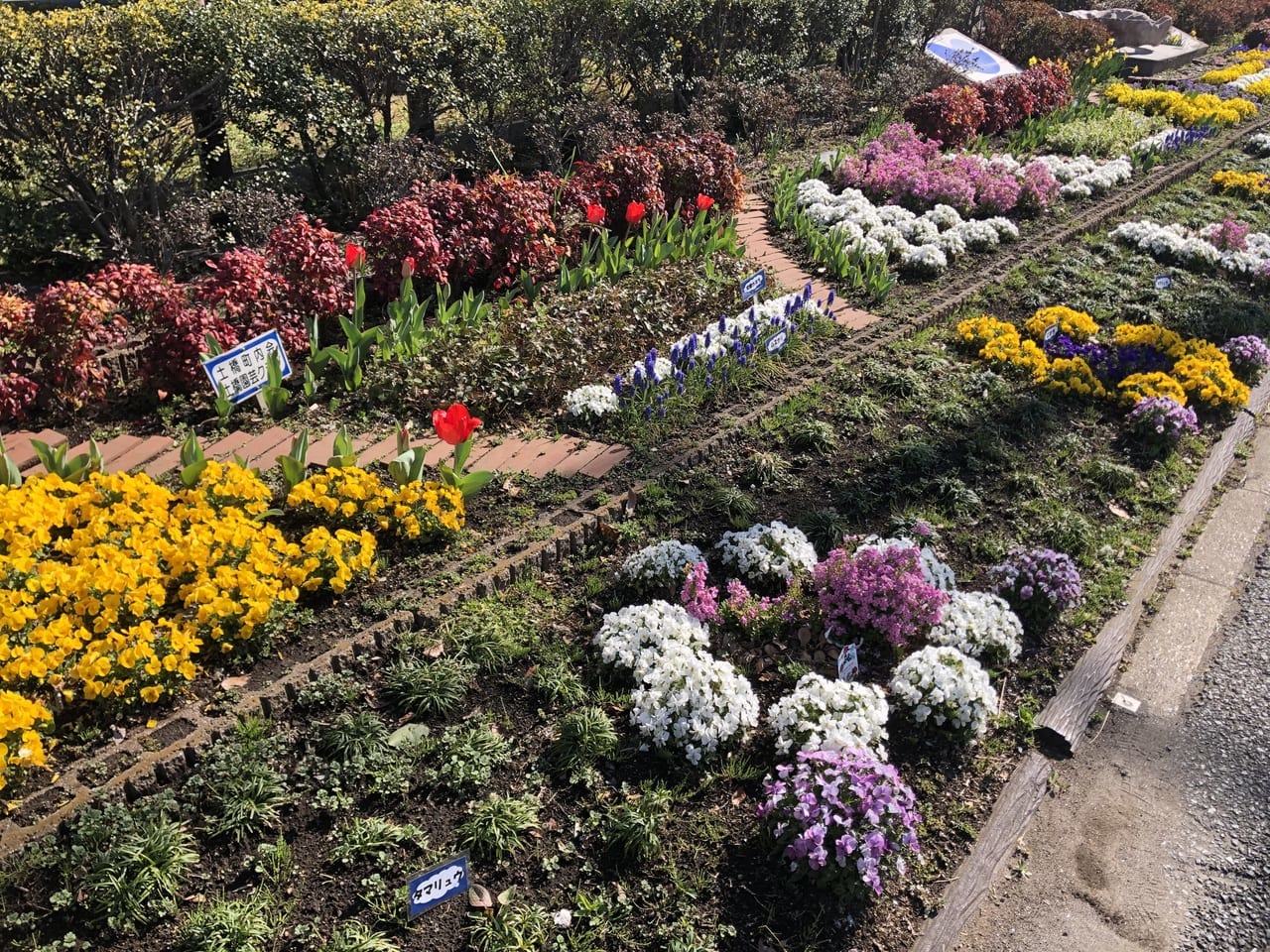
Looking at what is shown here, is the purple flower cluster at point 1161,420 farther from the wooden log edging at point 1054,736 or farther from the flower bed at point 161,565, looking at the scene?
the flower bed at point 161,565

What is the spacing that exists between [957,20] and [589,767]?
16911mm

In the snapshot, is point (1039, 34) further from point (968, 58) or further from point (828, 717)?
point (828, 717)

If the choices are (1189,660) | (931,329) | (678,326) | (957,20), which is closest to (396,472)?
(678,326)

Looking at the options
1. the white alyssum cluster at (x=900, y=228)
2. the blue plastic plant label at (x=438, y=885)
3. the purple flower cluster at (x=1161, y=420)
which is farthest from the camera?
the white alyssum cluster at (x=900, y=228)

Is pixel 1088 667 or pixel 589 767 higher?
pixel 589 767

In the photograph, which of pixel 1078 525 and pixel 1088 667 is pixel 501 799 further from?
pixel 1078 525

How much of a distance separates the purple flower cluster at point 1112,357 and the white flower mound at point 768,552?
10.3 feet

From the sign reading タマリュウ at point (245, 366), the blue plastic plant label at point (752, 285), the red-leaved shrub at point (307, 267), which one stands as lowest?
the blue plastic plant label at point (752, 285)

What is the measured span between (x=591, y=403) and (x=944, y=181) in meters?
5.26

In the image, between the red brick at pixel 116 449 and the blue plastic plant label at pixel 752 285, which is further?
the blue plastic plant label at pixel 752 285

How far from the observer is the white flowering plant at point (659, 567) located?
4.05m

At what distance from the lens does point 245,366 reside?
4676mm

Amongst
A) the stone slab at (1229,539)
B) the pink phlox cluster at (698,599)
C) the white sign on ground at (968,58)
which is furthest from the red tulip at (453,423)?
the white sign on ground at (968,58)

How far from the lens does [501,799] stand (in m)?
3.14
